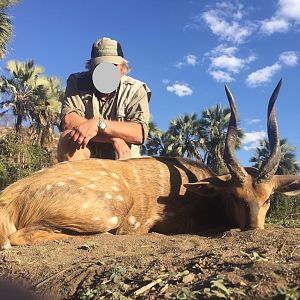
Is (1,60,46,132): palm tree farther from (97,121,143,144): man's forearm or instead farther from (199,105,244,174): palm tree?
(97,121,143,144): man's forearm

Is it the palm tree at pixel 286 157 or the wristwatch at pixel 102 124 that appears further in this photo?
the palm tree at pixel 286 157

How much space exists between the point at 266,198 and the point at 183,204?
1.00 m

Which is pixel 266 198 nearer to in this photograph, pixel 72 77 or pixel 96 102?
pixel 96 102

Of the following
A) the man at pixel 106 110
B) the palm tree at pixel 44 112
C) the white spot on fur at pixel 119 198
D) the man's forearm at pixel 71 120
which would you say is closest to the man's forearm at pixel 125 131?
the man at pixel 106 110

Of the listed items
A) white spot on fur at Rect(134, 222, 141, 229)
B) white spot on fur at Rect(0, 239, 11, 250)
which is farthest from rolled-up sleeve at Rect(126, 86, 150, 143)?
white spot on fur at Rect(0, 239, 11, 250)

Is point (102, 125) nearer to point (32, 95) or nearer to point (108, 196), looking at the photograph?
point (108, 196)

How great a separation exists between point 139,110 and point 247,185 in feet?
7.18

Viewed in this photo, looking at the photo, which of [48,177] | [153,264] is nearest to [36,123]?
[48,177]

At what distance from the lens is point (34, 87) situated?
32344mm

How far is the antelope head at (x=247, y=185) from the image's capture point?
17.2ft

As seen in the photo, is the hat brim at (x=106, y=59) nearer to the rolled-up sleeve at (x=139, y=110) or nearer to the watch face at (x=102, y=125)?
the rolled-up sleeve at (x=139, y=110)

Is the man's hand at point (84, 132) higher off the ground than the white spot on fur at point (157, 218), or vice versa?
the man's hand at point (84, 132)

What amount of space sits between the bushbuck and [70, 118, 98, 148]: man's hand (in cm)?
57

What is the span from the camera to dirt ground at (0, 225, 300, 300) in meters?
2.40
